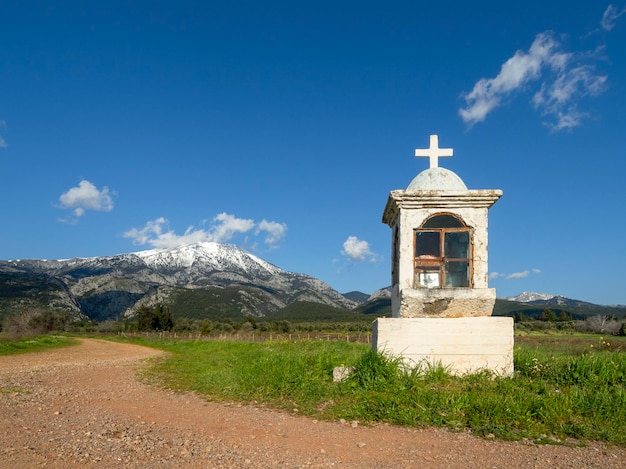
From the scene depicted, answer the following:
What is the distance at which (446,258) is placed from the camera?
8.35 m

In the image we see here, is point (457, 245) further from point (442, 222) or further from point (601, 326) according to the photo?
point (601, 326)

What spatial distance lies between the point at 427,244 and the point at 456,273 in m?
0.71

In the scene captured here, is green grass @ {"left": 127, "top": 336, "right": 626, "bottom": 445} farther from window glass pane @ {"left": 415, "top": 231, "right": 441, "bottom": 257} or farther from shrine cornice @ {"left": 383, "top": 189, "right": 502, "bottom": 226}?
shrine cornice @ {"left": 383, "top": 189, "right": 502, "bottom": 226}

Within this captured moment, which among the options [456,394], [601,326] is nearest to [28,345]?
[456,394]

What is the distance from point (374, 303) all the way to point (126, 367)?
8850cm

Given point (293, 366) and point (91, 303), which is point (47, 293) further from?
point (293, 366)

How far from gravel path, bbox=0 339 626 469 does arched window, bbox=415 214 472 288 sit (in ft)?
10.8

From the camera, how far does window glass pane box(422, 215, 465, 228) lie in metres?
8.30

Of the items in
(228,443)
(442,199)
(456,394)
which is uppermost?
(442,199)

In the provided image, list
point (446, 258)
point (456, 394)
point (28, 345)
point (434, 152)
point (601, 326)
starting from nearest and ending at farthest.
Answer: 1. point (456, 394)
2. point (446, 258)
3. point (434, 152)
4. point (28, 345)
5. point (601, 326)

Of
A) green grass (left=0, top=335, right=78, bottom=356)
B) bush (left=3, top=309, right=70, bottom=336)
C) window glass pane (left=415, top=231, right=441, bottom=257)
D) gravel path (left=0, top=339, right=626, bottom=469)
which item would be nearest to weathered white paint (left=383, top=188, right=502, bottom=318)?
window glass pane (left=415, top=231, right=441, bottom=257)

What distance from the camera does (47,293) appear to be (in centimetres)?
6844

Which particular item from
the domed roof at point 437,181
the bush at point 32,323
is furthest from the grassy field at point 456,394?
the bush at point 32,323

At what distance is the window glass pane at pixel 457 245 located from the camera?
27.5ft
